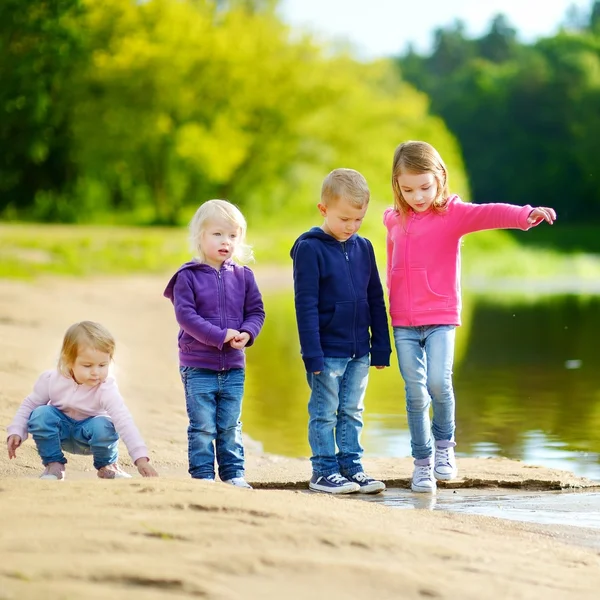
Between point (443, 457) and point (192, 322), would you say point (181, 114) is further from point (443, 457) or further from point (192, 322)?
point (192, 322)

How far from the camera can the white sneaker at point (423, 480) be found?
475 cm

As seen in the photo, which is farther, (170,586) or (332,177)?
(332,177)

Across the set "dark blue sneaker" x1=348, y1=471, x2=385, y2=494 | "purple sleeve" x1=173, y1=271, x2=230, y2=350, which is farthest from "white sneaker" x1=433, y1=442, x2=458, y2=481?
"purple sleeve" x1=173, y1=271, x2=230, y2=350

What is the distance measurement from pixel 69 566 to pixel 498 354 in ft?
27.7

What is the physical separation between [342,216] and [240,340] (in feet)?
1.94

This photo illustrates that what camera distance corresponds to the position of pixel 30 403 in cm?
458

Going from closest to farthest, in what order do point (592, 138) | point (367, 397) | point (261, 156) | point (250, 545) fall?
1. point (250, 545)
2. point (367, 397)
3. point (261, 156)
4. point (592, 138)

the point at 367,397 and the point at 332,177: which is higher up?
the point at 332,177

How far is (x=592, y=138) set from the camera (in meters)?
49.4

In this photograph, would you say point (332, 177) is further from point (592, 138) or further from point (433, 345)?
point (592, 138)

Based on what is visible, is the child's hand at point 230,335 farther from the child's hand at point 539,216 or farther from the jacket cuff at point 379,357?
the child's hand at point 539,216

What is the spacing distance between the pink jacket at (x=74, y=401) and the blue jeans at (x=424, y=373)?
41.8 inches

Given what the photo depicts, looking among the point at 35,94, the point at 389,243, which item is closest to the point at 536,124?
the point at 35,94

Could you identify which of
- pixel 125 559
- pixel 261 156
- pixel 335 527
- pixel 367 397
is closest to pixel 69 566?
pixel 125 559
